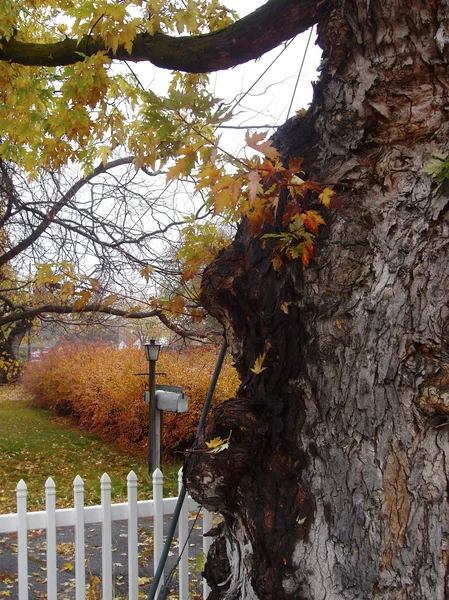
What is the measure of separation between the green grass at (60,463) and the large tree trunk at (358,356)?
5.56 m

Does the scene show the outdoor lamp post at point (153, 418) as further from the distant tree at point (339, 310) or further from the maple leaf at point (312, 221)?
the maple leaf at point (312, 221)

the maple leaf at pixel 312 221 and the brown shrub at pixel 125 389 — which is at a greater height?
the maple leaf at pixel 312 221

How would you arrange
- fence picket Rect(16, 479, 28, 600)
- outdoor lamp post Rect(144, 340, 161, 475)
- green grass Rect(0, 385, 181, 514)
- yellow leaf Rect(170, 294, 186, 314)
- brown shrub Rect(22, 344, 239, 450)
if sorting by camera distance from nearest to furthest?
yellow leaf Rect(170, 294, 186, 314) < fence picket Rect(16, 479, 28, 600) < green grass Rect(0, 385, 181, 514) < outdoor lamp post Rect(144, 340, 161, 475) < brown shrub Rect(22, 344, 239, 450)

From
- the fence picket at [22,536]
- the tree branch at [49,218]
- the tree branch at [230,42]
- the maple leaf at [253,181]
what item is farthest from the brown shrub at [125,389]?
the maple leaf at [253,181]

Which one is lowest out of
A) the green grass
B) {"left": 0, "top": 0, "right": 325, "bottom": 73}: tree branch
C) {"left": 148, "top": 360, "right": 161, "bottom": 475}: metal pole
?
the green grass

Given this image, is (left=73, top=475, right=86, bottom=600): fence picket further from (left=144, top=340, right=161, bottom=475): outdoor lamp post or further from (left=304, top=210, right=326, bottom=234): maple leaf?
(left=144, top=340, right=161, bottom=475): outdoor lamp post

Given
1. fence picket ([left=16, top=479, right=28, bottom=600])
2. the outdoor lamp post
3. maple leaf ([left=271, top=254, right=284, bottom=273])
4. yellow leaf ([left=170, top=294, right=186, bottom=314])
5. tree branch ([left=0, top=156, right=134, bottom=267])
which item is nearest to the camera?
maple leaf ([left=271, top=254, right=284, bottom=273])

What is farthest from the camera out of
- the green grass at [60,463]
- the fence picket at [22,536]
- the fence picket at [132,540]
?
the green grass at [60,463]

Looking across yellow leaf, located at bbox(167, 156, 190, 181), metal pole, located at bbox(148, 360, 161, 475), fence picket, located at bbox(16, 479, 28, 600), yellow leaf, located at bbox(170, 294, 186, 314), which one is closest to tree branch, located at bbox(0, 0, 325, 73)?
yellow leaf, located at bbox(167, 156, 190, 181)

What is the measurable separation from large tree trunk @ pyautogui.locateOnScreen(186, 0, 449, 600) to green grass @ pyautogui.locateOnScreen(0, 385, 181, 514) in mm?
5558

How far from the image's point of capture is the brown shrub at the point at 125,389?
9.10 m

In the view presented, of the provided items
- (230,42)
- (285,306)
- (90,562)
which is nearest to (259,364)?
(285,306)

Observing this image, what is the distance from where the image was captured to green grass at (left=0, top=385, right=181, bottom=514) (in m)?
7.46

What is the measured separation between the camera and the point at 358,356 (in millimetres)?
1890
